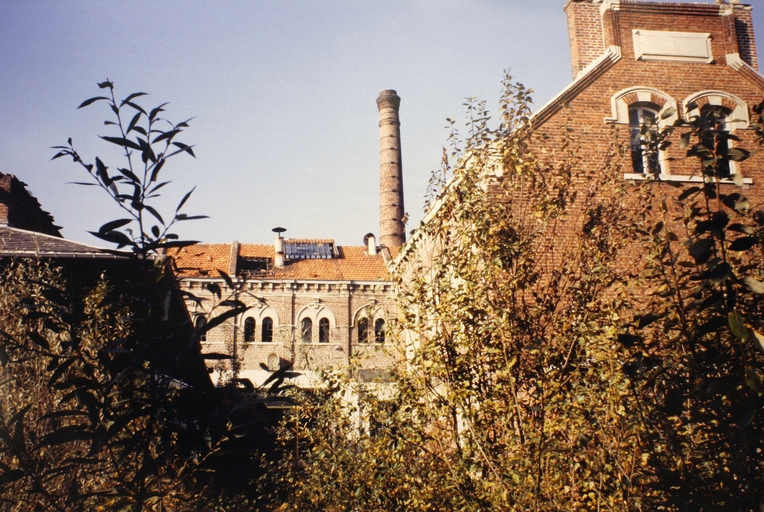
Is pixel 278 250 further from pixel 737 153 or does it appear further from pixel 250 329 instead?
pixel 737 153

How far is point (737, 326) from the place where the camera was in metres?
2.43

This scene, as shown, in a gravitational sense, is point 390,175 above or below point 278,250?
above

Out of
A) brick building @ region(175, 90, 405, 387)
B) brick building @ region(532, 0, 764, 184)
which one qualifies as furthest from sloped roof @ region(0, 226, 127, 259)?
brick building @ region(175, 90, 405, 387)

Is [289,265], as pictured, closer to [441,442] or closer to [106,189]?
[441,442]

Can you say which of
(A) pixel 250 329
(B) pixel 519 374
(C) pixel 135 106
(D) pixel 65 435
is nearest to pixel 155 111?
(C) pixel 135 106

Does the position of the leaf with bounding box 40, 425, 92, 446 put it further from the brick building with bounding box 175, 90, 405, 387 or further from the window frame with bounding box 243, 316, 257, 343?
the window frame with bounding box 243, 316, 257, 343

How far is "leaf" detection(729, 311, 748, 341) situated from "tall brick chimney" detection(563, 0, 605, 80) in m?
12.0

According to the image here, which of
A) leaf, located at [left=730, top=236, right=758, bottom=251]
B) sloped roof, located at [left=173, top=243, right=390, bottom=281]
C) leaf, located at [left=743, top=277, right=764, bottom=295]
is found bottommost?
leaf, located at [left=743, top=277, right=764, bottom=295]

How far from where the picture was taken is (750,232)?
116 inches

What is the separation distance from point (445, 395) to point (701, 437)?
2.13 metres

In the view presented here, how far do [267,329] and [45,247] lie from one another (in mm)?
22819

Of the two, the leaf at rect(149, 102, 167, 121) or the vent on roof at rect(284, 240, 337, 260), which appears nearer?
the leaf at rect(149, 102, 167, 121)

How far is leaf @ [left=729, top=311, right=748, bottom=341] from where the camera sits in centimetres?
241

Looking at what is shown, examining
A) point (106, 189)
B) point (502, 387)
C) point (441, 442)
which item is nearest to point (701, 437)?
point (502, 387)
